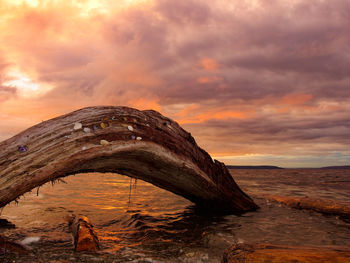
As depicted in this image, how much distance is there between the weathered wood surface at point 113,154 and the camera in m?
3.64

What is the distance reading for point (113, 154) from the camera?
4305 millimetres

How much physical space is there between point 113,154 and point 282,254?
119 inches

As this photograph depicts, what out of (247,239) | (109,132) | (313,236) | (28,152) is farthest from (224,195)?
(28,152)

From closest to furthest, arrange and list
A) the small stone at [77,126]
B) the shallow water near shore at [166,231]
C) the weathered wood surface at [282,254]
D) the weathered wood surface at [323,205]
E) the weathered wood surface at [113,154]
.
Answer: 1. the weathered wood surface at [282,254]
2. the weathered wood surface at [113,154]
3. the shallow water near shore at [166,231]
4. the small stone at [77,126]
5. the weathered wood surface at [323,205]

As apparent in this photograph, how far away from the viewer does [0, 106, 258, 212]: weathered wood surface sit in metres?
3.64

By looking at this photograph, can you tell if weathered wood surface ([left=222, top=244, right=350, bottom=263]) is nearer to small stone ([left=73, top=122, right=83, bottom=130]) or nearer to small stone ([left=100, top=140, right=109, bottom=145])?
small stone ([left=100, top=140, right=109, bottom=145])

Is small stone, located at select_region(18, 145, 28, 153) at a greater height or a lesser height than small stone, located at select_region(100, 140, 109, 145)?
lesser

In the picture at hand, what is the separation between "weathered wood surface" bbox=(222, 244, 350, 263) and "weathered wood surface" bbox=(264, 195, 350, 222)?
537 centimetres

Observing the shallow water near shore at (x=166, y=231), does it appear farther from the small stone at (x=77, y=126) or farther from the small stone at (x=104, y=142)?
the small stone at (x=77, y=126)

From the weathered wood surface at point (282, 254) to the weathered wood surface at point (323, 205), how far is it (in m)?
5.37

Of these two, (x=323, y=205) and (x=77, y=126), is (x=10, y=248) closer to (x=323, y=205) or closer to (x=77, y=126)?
(x=77, y=126)

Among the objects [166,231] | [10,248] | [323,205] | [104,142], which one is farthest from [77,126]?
[323,205]

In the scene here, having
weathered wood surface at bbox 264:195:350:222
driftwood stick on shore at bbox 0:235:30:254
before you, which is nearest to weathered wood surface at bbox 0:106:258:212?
driftwood stick on shore at bbox 0:235:30:254

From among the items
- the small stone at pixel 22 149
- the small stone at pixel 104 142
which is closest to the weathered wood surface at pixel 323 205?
the small stone at pixel 104 142
